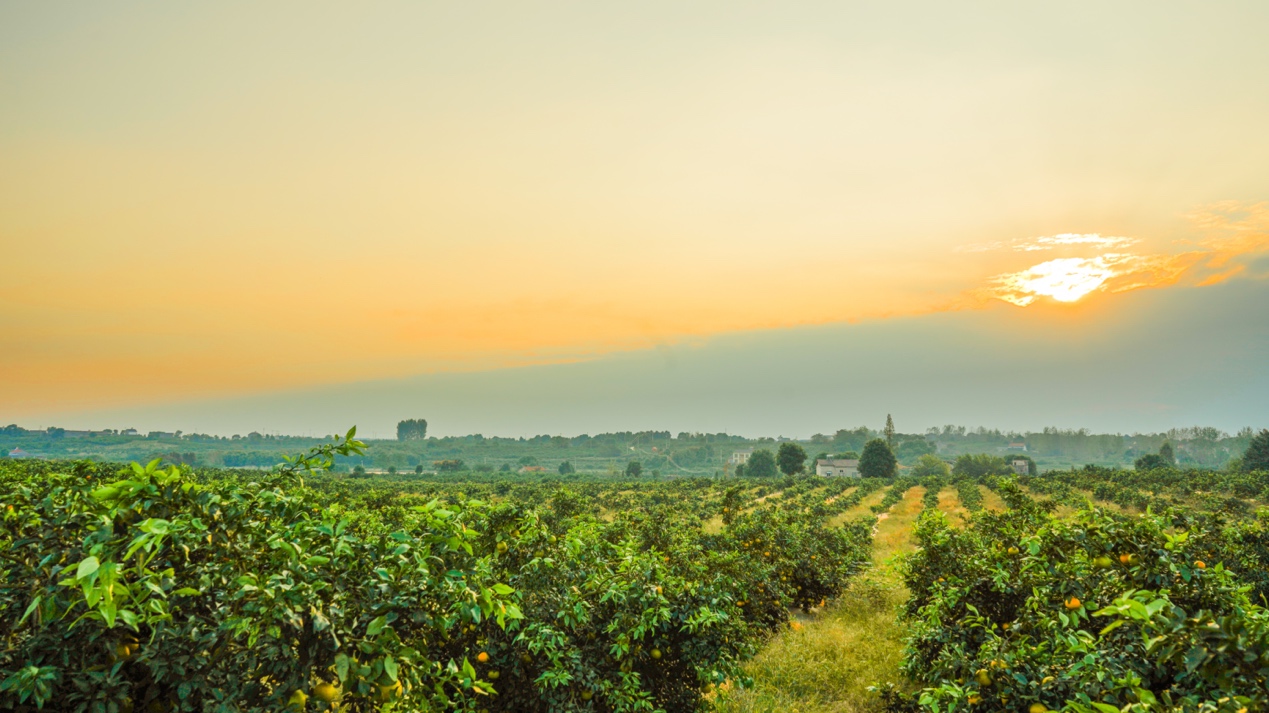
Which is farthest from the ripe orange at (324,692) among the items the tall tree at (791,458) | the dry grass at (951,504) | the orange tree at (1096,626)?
the tall tree at (791,458)

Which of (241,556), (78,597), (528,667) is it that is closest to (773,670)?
(528,667)

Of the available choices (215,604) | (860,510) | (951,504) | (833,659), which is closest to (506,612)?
(215,604)

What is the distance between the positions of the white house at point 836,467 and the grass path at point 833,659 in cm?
9584

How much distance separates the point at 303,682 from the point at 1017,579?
26.3ft

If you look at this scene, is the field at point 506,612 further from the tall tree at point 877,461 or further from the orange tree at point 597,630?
the tall tree at point 877,461

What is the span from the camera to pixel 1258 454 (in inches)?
2559

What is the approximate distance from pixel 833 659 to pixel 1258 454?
3421 inches

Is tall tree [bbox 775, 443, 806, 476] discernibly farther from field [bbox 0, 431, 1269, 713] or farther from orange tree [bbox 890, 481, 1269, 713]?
orange tree [bbox 890, 481, 1269, 713]

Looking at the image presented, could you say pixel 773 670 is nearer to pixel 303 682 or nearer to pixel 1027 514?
pixel 1027 514

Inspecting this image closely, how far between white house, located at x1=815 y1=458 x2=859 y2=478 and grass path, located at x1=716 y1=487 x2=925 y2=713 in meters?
95.8

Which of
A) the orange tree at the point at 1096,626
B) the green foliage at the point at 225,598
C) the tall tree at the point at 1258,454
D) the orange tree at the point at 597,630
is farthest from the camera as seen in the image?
the tall tree at the point at 1258,454

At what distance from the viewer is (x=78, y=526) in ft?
12.3

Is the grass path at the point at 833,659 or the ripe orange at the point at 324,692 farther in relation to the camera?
the grass path at the point at 833,659

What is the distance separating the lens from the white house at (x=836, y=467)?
4168 inches
